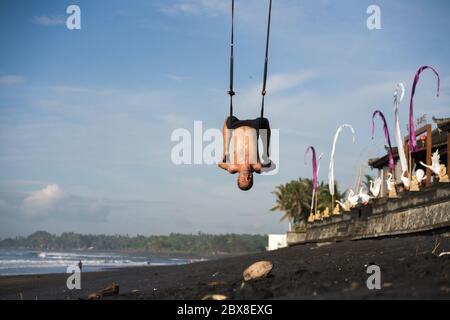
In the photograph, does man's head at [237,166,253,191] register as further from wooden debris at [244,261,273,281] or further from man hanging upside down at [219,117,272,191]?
wooden debris at [244,261,273,281]

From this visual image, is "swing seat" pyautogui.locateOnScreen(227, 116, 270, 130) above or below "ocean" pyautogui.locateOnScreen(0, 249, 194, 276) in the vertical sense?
above

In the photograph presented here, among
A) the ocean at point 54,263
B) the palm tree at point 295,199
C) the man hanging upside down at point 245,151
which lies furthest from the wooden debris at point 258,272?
the palm tree at point 295,199

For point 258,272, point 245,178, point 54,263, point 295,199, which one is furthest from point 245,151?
point 295,199

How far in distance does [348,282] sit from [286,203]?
268ft

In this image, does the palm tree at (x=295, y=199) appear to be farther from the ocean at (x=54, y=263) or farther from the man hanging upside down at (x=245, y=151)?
the man hanging upside down at (x=245, y=151)

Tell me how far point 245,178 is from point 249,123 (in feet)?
2.54

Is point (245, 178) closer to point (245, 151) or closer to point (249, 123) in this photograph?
point (245, 151)

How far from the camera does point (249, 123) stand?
8.98 metres

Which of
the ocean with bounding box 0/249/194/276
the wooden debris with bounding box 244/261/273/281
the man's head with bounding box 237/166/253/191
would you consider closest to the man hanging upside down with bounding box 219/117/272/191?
the man's head with bounding box 237/166/253/191

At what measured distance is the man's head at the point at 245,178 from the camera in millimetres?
8797

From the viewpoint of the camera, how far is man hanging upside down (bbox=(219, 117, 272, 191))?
8.81 meters
